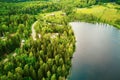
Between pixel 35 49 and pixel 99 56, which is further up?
pixel 35 49

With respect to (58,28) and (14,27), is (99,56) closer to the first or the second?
(58,28)

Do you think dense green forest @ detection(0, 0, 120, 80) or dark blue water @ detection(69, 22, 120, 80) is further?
dark blue water @ detection(69, 22, 120, 80)

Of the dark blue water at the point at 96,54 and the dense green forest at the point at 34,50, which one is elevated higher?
the dense green forest at the point at 34,50

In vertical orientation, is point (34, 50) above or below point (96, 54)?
above

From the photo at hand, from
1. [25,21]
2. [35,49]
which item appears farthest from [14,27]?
[35,49]

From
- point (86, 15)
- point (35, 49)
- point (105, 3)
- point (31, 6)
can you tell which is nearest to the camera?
point (35, 49)

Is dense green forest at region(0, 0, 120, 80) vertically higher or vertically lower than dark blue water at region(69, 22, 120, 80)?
higher

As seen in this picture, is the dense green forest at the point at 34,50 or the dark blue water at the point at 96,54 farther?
the dark blue water at the point at 96,54

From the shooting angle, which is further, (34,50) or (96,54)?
(96,54)
